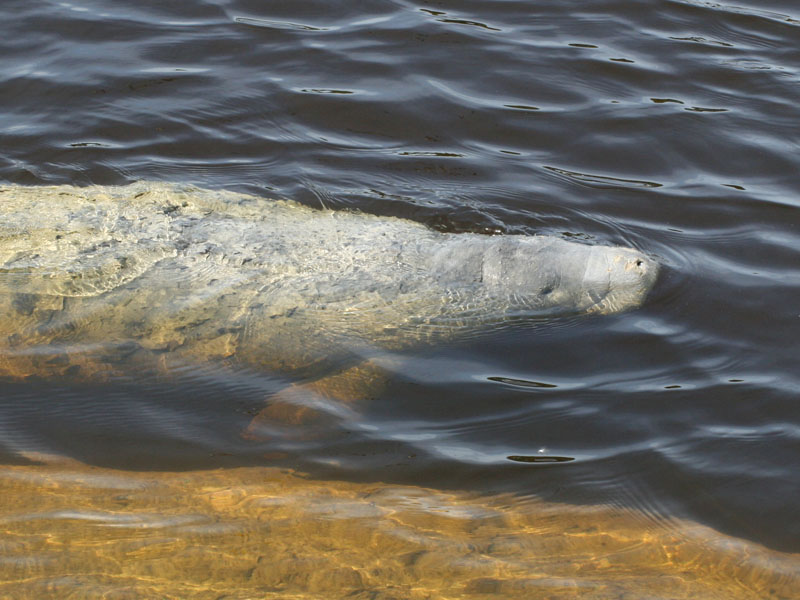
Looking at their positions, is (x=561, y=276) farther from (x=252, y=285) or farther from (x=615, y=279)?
(x=252, y=285)

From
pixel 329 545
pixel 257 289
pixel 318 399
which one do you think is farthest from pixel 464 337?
pixel 329 545

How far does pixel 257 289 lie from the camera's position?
465 cm

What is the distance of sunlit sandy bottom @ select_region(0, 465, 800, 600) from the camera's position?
125 inches

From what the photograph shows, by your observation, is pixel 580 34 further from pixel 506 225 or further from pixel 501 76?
pixel 506 225

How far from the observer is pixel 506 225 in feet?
20.4

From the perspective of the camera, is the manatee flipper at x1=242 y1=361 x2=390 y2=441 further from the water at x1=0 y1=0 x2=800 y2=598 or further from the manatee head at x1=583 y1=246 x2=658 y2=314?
the manatee head at x1=583 y1=246 x2=658 y2=314

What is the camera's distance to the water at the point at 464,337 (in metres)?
3.46

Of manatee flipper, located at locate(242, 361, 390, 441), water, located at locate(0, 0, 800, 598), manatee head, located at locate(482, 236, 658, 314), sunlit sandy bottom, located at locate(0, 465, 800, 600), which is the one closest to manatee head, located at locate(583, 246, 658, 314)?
manatee head, located at locate(482, 236, 658, 314)

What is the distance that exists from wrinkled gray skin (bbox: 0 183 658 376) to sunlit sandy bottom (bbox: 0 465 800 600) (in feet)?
2.77

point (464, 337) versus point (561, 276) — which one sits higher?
point (561, 276)

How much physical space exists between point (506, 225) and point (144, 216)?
2498mm

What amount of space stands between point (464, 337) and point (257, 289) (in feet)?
3.83

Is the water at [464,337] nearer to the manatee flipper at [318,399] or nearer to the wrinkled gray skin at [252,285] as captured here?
the manatee flipper at [318,399]

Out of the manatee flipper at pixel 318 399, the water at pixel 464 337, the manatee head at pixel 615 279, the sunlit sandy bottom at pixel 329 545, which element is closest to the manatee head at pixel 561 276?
the manatee head at pixel 615 279
